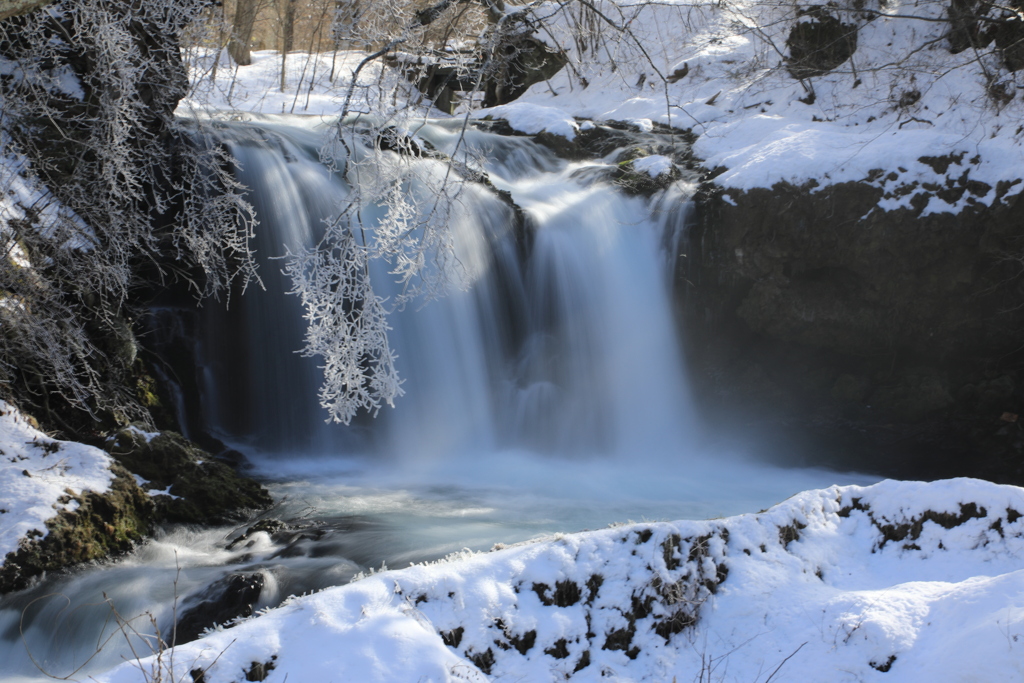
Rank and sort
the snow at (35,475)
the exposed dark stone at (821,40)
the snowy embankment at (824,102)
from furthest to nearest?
the exposed dark stone at (821,40), the snowy embankment at (824,102), the snow at (35,475)

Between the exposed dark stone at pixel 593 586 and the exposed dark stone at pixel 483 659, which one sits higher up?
the exposed dark stone at pixel 593 586

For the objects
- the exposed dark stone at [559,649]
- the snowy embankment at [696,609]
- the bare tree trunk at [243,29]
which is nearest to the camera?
the snowy embankment at [696,609]

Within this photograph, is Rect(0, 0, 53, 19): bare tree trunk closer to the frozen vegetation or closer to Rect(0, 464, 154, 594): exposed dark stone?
the frozen vegetation

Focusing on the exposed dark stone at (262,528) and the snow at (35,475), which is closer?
the snow at (35,475)

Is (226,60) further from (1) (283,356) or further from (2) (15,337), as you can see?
(2) (15,337)

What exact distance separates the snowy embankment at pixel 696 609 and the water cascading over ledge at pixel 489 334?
189 inches

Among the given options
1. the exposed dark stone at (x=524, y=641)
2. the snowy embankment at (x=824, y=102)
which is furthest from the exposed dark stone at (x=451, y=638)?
the snowy embankment at (x=824, y=102)

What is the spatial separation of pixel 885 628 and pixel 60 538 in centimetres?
433

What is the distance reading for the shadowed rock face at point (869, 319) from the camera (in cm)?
776

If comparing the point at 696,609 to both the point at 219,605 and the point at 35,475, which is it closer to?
Result: the point at 219,605

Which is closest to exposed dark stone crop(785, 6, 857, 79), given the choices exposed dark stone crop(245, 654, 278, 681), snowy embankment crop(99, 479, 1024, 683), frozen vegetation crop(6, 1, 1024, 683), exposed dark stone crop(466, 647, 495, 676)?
frozen vegetation crop(6, 1, 1024, 683)

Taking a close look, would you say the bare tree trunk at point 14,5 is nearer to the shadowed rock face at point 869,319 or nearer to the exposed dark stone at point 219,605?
the exposed dark stone at point 219,605

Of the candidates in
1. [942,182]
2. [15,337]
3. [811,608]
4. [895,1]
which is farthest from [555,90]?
[811,608]

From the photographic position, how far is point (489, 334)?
826 cm
